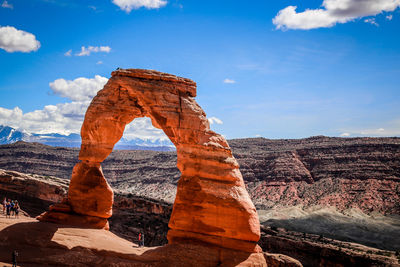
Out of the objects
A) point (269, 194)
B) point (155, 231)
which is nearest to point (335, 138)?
point (269, 194)

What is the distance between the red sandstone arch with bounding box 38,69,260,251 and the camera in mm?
18844

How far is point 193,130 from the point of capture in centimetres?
2022

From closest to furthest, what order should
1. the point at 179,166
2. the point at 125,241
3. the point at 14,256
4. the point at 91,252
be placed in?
the point at 14,256, the point at 91,252, the point at 179,166, the point at 125,241

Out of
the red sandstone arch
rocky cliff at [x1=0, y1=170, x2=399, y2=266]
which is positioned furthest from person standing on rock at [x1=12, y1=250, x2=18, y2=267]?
the red sandstone arch

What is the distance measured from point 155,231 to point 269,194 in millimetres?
41236

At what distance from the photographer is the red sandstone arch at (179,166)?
18844 mm

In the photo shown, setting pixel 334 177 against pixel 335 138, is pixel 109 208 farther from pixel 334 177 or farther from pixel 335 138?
pixel 335 138

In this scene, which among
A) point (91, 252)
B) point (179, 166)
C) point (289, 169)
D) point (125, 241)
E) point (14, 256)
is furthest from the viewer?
point (289, 169)

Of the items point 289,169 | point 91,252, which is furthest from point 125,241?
point 289,169

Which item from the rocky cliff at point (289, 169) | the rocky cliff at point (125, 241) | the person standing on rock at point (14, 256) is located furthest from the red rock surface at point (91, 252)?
the rocky cliff at point (289, 169)

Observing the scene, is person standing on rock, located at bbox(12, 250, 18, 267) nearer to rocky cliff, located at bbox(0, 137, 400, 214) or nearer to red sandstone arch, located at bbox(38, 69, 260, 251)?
red sandstone arch, located at bbox(38, 69, 260, 251)

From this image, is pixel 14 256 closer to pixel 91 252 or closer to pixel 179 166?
pixel 91 252

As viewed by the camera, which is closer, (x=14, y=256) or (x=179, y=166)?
(x=14, y=256)

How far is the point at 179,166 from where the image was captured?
66.4 ft
